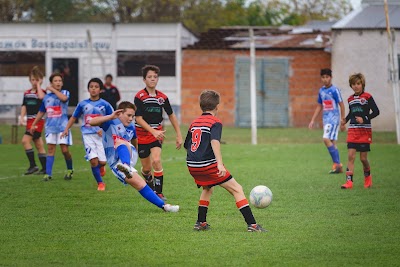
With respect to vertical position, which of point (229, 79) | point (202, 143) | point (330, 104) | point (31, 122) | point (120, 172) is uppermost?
point (229, 79)

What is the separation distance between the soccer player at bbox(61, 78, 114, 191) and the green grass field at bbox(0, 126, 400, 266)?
44 centimetres

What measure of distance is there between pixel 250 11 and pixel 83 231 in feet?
166

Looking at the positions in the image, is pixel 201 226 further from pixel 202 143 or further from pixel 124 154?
pixel 124 154

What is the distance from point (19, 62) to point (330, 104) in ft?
79.4

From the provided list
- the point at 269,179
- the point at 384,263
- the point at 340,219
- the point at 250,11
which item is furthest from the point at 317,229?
the point at 250,11

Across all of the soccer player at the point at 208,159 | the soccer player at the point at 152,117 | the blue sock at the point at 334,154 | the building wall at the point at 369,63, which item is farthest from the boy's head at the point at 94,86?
the building wall at the point at 369,63

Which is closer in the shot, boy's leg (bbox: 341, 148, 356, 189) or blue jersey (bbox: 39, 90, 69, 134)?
boy's leg (bbox: 341, 148, 356, 189)

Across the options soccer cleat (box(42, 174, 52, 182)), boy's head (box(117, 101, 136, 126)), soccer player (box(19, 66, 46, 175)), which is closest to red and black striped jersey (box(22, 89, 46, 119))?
soccer player (box(19, 66, 46, 175))

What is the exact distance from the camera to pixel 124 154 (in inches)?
470

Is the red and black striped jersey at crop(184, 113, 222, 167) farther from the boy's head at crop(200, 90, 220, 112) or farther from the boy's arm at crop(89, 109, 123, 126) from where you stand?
the boy's arm at crop(89, 109, 123, 126)

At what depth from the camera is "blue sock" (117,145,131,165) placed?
39.0ft

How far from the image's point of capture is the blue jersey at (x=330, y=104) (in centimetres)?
1876

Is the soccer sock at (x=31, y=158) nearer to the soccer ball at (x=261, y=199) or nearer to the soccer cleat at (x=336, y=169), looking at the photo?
the soccer cleat at (x=336, y=169)

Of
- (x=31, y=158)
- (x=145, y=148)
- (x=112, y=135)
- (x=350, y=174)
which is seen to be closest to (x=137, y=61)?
(x=31, y=158)
